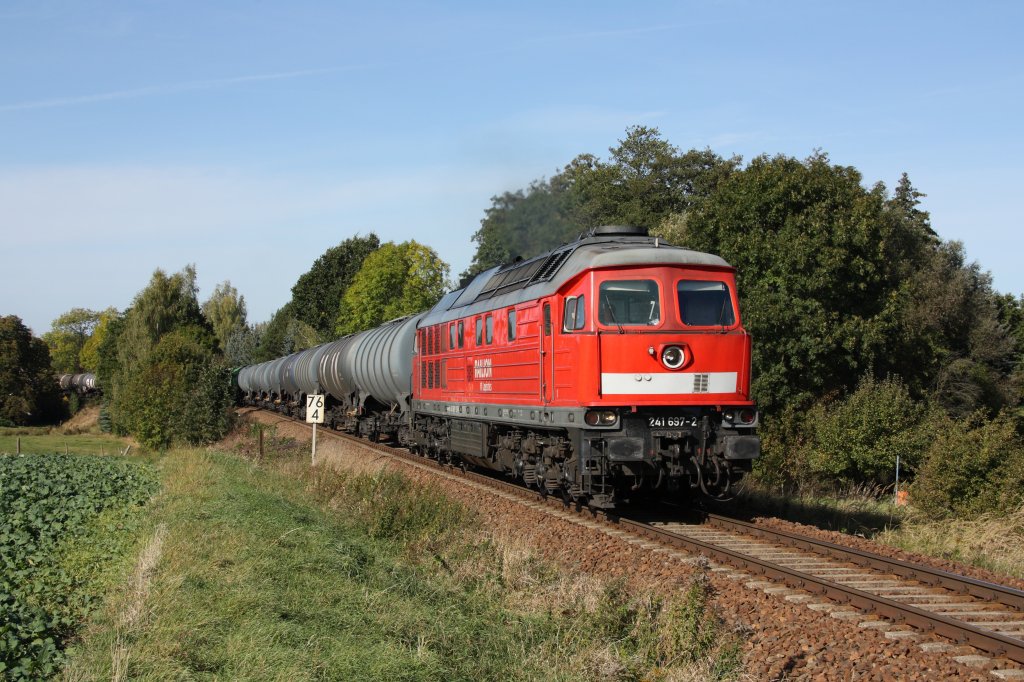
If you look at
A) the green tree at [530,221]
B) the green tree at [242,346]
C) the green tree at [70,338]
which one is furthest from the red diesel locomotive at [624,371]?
the green tree at [70,338]

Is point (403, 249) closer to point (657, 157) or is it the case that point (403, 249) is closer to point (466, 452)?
point (657, 157)

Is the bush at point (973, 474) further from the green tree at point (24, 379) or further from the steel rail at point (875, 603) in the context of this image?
the green tree at point (24, 379)

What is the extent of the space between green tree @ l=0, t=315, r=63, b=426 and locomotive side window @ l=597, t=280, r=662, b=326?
240 feet

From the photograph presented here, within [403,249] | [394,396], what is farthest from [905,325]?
[403,249]

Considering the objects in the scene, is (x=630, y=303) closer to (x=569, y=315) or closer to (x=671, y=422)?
(x=569, y=315)

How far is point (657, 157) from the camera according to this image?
59656 mm

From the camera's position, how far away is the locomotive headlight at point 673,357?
43.3ft

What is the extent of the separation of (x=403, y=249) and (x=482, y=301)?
5395 cm

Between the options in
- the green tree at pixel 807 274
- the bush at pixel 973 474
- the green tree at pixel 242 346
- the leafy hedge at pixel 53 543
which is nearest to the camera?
the leafy hedge at pixel 53 543

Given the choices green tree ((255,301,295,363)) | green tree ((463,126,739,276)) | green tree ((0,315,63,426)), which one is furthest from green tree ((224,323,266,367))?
green tree ((463,126,739,276))

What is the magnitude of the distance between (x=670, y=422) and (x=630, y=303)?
5.85 feet

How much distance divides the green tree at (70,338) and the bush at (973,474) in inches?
5935

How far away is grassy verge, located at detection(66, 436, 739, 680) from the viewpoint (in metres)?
7.11

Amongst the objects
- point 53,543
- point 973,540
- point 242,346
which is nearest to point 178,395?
point 53,543
